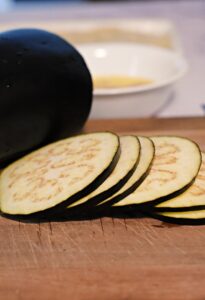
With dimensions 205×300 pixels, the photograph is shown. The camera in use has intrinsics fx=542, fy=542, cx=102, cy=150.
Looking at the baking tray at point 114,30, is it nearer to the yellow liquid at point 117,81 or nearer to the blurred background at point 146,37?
the blurred background at point 146,37

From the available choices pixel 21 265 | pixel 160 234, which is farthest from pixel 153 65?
pixel 21 265

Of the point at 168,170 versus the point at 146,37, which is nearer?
the point at 168,170

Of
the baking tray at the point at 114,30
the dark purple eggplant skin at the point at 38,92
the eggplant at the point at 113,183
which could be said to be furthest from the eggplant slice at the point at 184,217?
the baking tray at the point at 114,30

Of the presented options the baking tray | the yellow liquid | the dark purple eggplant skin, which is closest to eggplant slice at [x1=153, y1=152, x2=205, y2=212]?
the dark purple eggplant skin

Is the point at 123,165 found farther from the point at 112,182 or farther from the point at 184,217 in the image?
the point at 184,217

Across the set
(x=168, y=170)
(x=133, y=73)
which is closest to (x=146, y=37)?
(x=133, y=73)

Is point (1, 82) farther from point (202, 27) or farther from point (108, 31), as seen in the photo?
point (202, 27)
